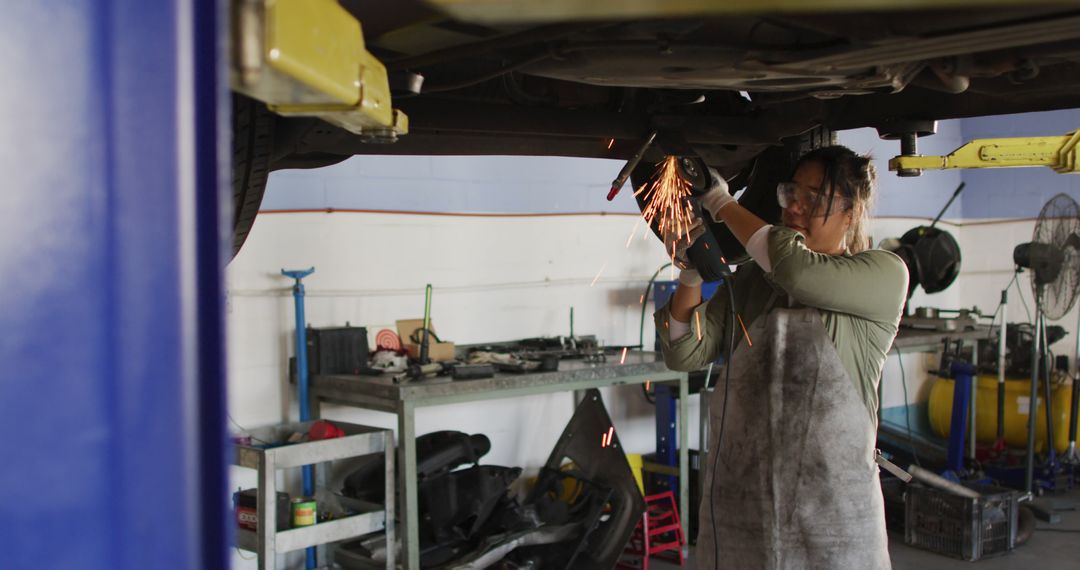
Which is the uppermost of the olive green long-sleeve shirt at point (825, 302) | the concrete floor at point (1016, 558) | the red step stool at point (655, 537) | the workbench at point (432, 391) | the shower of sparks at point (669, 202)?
the shower of sparks at point (669, 202)

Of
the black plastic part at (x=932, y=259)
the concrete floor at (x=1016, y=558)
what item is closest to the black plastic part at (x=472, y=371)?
the concrete floor at (x=1016, y=558)

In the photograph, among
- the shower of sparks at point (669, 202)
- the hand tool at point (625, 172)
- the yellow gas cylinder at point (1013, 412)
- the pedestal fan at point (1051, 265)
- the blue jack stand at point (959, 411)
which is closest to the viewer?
the hand tool at point (625, 172)

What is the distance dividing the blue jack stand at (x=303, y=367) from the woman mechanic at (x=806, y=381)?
237 centimetres

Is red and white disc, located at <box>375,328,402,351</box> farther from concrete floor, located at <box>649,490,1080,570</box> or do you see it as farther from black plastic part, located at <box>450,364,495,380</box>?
concrete floor, located at <box>649,490,1080,570</box>

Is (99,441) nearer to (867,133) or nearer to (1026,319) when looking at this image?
(867,133)

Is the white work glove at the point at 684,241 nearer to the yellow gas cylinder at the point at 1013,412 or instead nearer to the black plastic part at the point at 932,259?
the black plastic part at the point at 932,259

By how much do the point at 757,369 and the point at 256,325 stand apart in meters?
2.79

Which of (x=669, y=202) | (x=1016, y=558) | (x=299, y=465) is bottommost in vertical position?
(x=1016, y=558)

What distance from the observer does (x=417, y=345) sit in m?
4.78

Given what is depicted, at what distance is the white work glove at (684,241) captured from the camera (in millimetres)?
2418

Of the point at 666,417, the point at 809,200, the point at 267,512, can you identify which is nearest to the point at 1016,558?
the point at 666,417

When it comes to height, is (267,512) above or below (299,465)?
below

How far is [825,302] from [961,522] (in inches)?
134

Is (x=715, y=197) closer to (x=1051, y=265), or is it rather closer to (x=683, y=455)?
(x=683, y=455)
